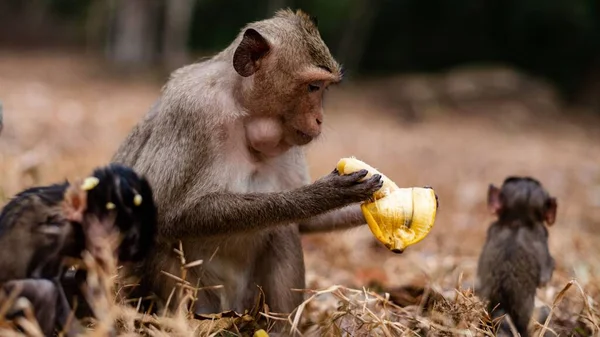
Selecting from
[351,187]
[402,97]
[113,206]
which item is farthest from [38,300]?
[402,97]

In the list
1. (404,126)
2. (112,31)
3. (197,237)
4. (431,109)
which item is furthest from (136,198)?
(112,31)

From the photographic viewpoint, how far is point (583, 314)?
425cm

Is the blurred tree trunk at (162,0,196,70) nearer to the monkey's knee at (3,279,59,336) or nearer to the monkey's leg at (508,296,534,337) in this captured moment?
the monkey's leg at (508,296,534,337)

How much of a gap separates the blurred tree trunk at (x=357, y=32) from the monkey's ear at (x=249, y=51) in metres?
17.7

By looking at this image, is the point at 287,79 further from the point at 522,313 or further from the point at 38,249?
the point at 522,313

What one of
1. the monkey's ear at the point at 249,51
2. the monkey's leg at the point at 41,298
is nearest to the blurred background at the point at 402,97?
the monkey's ear at the point at 249,51

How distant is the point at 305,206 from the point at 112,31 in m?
22.0

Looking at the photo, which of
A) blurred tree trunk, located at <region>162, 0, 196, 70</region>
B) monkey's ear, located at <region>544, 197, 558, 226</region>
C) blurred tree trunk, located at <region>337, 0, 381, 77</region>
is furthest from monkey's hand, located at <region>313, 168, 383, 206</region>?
blurred tree trunk, located at <region>337, 0, 381, 77</region>

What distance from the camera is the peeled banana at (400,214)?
12.4ft

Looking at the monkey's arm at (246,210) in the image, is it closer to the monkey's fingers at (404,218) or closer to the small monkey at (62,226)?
the monkey's fingers at (404,218)

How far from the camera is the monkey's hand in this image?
3875 millimetres

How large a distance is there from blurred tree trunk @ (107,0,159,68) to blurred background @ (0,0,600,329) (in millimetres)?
49

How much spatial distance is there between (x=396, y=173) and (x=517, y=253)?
6.47 metres

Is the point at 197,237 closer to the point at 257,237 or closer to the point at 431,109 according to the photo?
the point at 257,237
